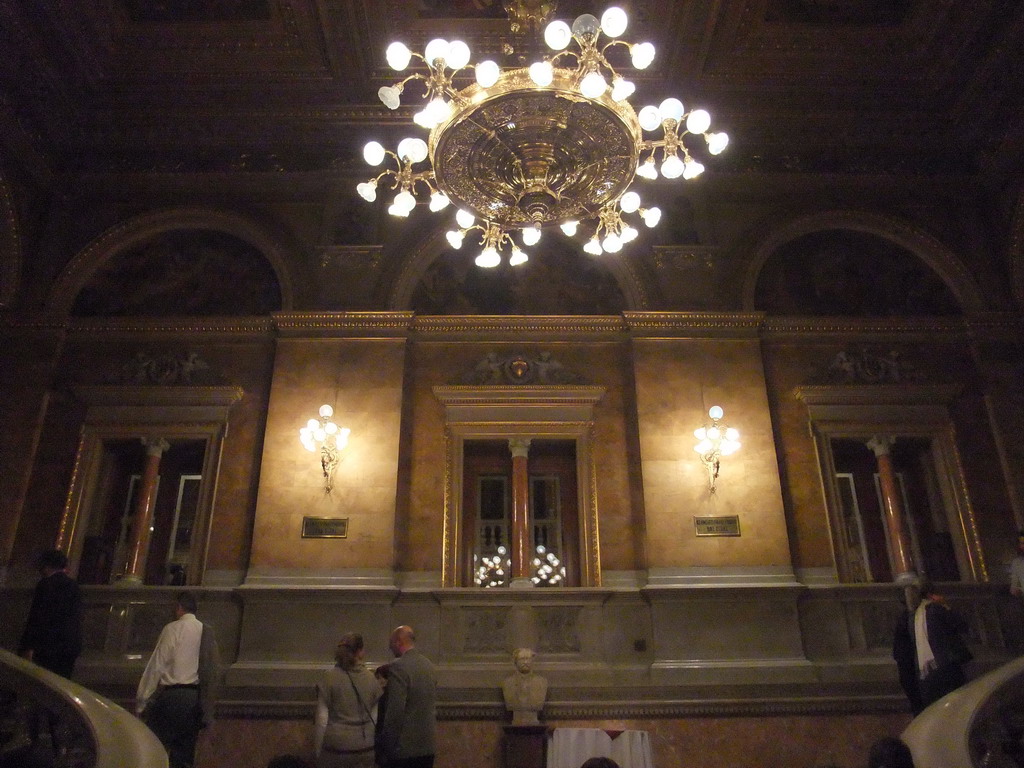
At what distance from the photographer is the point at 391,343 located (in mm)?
9414

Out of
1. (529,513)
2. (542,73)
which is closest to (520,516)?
(529,513)

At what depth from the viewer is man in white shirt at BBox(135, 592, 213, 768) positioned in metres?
5.52

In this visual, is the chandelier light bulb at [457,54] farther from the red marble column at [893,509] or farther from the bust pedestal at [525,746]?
the red marble column at [893,509]

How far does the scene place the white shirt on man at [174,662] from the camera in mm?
5582

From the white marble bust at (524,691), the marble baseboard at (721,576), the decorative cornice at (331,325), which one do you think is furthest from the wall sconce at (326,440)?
the marble baseboard at (721,576)

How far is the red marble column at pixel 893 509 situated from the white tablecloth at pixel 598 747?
3.58 m

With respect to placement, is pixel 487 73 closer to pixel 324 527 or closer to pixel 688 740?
pixel 324 527

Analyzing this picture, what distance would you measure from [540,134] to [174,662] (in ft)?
15.0

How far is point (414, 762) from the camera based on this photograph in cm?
498

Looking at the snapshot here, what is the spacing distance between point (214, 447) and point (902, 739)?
7.82m

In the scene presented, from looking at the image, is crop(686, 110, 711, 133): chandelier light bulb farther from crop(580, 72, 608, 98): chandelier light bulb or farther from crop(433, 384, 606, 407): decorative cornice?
crop(433, 384, 606, 407): decorative cornice

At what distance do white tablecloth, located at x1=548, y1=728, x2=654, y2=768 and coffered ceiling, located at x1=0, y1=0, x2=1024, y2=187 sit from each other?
7.15 metres

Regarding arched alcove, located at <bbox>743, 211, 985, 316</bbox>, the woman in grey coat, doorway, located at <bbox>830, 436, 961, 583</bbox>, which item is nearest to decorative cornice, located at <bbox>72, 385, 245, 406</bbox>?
the woman in grey coat

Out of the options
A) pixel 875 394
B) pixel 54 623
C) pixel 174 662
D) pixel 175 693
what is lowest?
pixel 175 693
